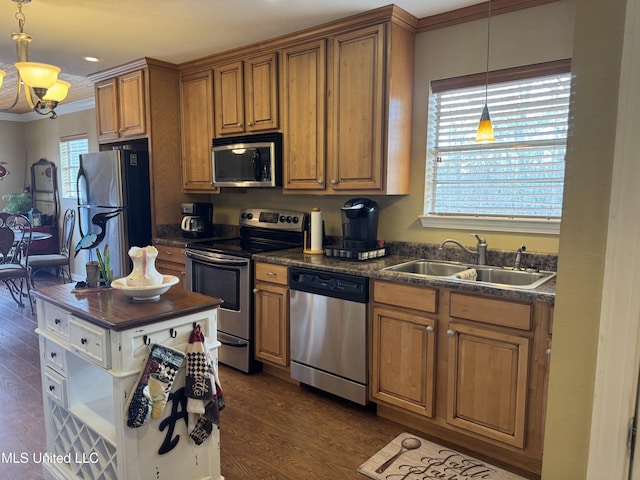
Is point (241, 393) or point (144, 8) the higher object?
point (144, 8)

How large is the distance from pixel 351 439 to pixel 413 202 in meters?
1.57

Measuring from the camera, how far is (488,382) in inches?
88.0

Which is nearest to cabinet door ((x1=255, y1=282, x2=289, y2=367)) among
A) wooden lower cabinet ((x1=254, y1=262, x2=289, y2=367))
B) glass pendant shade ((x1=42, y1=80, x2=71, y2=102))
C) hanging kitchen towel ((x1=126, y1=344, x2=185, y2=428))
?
wooden lower cabinet ((x1=254, y1=262, x2=289, y2=367))

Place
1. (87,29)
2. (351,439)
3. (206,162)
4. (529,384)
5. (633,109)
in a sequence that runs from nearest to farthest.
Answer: (633,109) < (529,384) < (351,439) < (87,29) < (206,162)

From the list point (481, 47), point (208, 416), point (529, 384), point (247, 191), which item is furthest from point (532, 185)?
point (247, 191)

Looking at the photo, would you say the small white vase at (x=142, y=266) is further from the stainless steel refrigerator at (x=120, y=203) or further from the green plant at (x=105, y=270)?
the stainless steel refrigerator at (x=120, y=203)

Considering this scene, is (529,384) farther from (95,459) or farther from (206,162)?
(206,162)

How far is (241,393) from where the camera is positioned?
304 centimetres

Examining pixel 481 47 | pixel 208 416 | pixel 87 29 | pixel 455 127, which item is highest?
pixel 87 29

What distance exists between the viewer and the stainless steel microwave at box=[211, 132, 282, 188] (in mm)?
3432

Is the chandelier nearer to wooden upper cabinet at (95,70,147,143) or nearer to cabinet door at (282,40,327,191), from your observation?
wooden upper cabinet at (95,70,147,143)

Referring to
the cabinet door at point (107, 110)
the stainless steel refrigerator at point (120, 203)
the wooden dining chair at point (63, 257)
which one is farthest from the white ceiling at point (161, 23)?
the wooden dining chair at point (63, 257)

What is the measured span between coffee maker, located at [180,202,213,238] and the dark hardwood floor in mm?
1312

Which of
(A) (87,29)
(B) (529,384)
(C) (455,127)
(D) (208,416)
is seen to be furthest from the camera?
(A) (87,29)
